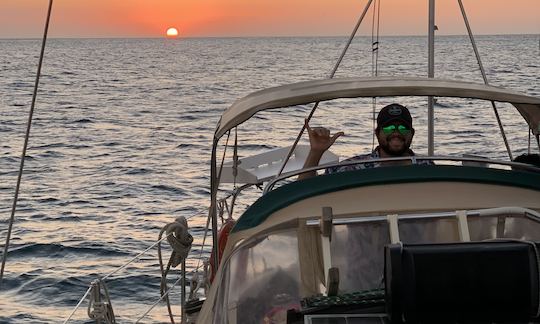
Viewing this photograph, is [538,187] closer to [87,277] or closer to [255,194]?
[87,277]

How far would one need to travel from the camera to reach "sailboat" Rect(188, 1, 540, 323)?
4020 mm

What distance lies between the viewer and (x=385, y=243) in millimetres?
4746

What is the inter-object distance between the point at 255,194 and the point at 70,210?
346 centimetres

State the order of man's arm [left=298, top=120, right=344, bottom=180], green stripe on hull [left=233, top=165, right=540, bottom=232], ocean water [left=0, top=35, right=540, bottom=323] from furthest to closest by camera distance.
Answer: ocean water [left=0, top=35, right=540, bottom=323]
man's arm [left=298, top=120, right=344, bottom=180]
green stripe on hull [left=233, top=165, right=540, bottom=232]

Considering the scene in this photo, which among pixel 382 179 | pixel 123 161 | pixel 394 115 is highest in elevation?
pixel 123 161

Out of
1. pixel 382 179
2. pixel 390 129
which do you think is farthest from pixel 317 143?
pixel 382 179

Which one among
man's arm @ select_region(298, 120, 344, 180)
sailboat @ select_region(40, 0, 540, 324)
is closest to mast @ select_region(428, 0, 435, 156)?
man's arm @ select_region(298, 120, 344, 180)

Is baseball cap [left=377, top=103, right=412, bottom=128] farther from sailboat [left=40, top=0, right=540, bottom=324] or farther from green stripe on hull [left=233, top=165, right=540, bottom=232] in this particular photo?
green stripe on hull [left=233, top=165, right=540, bottom=232]

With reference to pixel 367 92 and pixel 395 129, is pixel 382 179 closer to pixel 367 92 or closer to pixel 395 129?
pixel 367 92

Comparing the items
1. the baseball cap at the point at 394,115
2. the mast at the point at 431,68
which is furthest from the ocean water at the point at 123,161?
the baseball cap at the point at 394,115

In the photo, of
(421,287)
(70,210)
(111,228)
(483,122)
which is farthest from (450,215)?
(483,122)

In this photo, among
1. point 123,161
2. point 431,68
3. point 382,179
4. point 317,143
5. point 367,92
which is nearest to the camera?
point 382,179

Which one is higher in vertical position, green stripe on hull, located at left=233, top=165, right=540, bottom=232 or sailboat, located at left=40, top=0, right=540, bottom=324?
green stripe on hull, located at left=233, top=165, right=540, bottom=232

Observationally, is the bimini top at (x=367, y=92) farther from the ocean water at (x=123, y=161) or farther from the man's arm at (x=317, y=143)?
the ocean water at (x=123, y=161)
